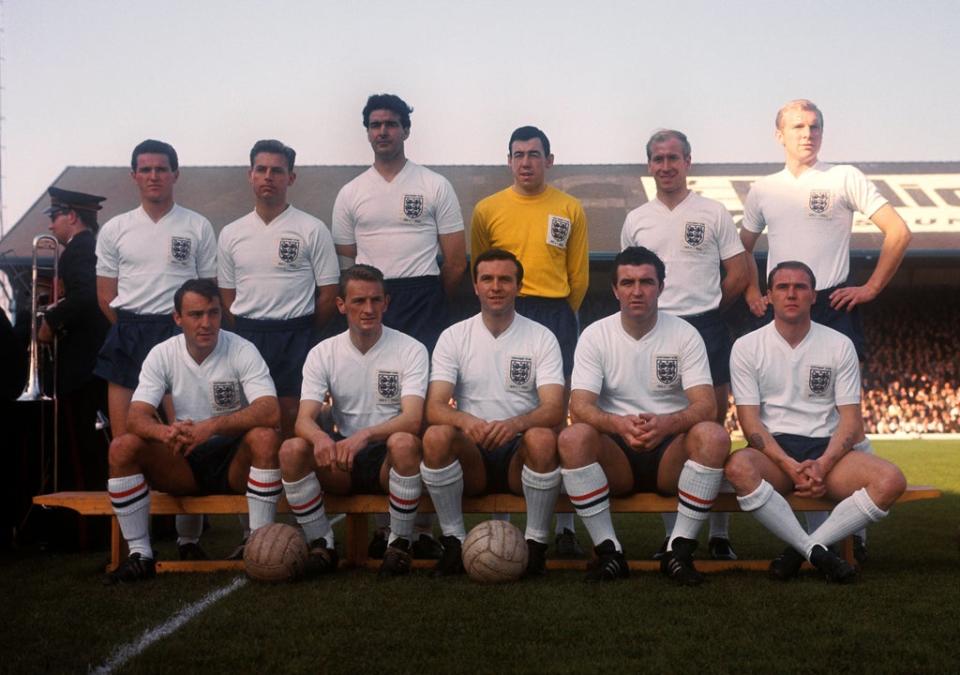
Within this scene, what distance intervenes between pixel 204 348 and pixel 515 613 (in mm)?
2152

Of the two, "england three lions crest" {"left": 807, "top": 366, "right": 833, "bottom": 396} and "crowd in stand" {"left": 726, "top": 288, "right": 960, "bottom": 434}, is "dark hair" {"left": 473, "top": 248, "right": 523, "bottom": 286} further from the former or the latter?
"crowd in stand" {"left": 726, "top": 288, "right": 960, "bottom": 434}

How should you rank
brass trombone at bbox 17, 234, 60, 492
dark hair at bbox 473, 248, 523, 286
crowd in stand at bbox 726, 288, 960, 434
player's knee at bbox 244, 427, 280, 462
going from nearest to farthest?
player's knee at bbox 244, 427, 280, 462, dark hair at bbox 473, 248, 523, 286, brass trombone at bbox 17, 234, 60, 492, crowd in stand at bbox 726, 288, 960, 434

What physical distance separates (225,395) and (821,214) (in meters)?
3.20

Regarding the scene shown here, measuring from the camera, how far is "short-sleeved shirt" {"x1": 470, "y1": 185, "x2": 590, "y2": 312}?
566 centimetres

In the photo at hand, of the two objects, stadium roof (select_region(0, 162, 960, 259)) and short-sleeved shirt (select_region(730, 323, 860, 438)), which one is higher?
stadium roof (select_region(0, 162, 960, 259))

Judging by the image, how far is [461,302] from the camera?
16234mm

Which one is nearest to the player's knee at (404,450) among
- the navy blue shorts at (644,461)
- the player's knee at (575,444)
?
the player's knee at (575,444)

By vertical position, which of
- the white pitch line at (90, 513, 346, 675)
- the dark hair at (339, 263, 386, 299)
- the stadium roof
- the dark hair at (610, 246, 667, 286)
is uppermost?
the stadium roof

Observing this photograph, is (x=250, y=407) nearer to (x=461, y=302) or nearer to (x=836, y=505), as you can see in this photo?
(x=836, y=505)

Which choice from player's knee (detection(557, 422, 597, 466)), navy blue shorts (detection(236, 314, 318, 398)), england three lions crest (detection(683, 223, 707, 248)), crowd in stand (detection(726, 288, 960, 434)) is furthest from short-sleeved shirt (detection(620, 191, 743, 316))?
crowd in stand (detection(726, 288, 960, 434))

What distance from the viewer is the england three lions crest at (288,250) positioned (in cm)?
567

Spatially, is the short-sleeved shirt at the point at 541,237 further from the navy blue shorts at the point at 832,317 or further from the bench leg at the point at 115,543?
the bench leg at the point at 115,543

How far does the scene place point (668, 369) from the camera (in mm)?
4945

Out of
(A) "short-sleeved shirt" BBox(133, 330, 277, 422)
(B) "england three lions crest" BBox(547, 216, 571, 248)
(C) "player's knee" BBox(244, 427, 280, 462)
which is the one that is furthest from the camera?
(B) "england three lions crest" BBox(547, 216, 571, 248)
